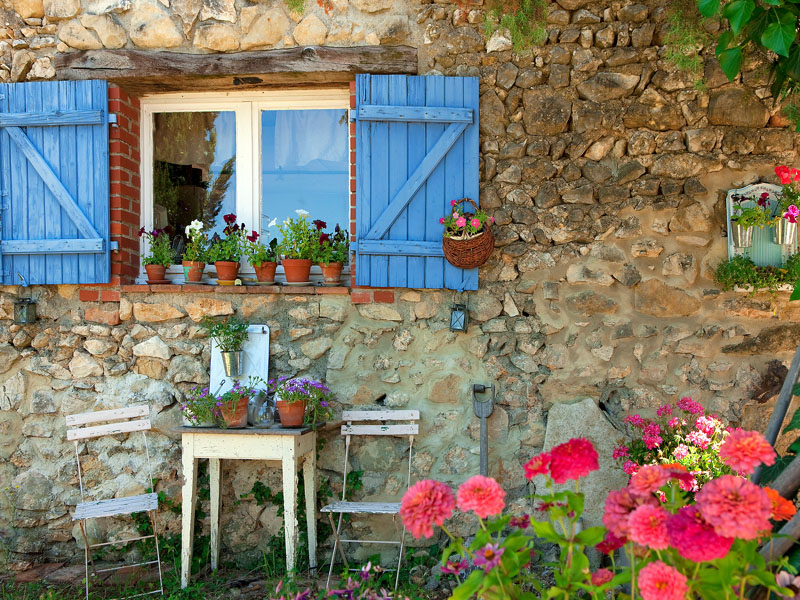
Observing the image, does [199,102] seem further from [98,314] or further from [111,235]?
[98,314]

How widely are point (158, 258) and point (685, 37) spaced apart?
320 cm

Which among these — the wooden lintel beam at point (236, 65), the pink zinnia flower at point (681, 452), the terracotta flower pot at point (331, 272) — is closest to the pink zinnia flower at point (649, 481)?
the pink zinnia flower at point (681, 452)

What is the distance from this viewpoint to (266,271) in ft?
12.9

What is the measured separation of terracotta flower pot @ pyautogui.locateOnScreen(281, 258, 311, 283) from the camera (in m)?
3.87

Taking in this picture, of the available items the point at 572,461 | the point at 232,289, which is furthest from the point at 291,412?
the point at 572,461

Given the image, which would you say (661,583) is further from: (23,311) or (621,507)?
(23,311)

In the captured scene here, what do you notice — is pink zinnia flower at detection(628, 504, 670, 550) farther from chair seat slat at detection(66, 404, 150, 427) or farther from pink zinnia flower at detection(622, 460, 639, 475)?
chair seat slat at detection(66, 404, 150, 427)

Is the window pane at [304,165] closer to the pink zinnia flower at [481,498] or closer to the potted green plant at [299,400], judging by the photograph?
the potted green plant at [299,400]

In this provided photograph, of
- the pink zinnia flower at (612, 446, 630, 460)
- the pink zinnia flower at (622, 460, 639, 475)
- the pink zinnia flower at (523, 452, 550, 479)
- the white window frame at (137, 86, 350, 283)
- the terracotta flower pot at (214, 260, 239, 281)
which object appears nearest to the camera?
the pink zinnia flower at (523, 452, 550, 479)

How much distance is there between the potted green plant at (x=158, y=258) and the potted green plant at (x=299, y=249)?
69 cm

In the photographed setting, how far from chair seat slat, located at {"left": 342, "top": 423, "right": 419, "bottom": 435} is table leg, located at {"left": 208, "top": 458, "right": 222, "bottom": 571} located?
0.73 m

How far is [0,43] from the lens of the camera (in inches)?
159

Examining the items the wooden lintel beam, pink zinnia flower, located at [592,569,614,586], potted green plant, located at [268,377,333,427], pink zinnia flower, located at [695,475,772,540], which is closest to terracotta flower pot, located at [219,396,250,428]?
potted green plant, located at [268,377,333,427]

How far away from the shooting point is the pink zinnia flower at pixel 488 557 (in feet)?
4.98
